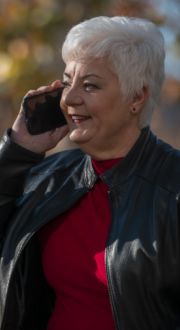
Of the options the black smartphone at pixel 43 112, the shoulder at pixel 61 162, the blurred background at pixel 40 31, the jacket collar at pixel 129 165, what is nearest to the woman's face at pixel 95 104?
the jacket collar at pixel 129 165

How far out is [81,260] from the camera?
6.26ft

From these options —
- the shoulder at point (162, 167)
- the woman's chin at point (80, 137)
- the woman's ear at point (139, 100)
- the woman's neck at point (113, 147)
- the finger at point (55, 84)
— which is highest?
the finger at point (55, 84)

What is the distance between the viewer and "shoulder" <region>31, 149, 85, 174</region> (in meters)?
2.31

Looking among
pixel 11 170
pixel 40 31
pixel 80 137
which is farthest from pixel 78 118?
pixel 40 31

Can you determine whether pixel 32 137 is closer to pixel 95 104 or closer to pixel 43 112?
pixel 43 112

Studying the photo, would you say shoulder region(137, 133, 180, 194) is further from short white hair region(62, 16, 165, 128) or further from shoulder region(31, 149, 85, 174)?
shoulder region(31, 149, 85, 174)

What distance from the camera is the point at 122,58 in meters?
1.86

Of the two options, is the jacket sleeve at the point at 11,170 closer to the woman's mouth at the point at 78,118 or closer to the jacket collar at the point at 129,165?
the woman's mouth at the point at 78,118

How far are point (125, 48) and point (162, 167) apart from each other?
0.62 m

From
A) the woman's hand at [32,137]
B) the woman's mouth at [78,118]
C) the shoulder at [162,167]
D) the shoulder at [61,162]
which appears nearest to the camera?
the shoulder at [162,167]

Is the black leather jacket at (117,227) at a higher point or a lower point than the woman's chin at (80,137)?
lower

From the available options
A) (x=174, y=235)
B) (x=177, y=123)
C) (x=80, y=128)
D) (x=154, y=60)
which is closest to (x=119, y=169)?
(x=80, y=128)

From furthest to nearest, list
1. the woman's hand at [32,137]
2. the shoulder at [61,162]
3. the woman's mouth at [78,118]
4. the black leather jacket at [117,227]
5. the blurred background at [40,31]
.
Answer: the blurred background at [40,31] → the shoulder at [61,162] → the woman's hand at [32,137] → the woman's mouth at [78,118] → the black leather jacket at [117,227]

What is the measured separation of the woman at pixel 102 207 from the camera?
1.71 meters
